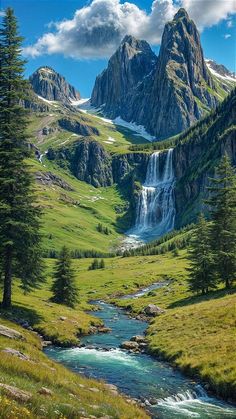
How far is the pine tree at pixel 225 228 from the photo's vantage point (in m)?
65.8

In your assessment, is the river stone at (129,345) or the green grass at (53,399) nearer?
the green grass at (53,399)

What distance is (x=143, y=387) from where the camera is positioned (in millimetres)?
33094

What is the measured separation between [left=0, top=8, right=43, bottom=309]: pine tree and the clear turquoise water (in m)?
10.1

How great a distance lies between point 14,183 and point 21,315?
51.1ft

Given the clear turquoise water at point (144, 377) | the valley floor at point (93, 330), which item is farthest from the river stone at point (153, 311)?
the clear turquoise water at point (144, 377)

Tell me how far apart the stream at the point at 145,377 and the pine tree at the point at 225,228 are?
20.2 m

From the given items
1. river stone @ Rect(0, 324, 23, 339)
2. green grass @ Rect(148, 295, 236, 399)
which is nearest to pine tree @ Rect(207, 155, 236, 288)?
green grass @ Rect(148, 295, 236, 399)

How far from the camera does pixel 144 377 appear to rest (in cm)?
3584

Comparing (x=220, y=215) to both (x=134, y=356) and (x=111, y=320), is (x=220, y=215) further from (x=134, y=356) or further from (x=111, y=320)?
(x=134, y=356)

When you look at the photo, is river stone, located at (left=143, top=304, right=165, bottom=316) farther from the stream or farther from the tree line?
the stream

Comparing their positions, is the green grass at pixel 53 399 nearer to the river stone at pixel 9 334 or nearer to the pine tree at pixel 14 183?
the river stone at pixel 9 334

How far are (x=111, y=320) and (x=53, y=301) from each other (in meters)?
10.6

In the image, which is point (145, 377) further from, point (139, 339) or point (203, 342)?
point (139, 339)

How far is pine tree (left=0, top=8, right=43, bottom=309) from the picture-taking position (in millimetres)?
47469
